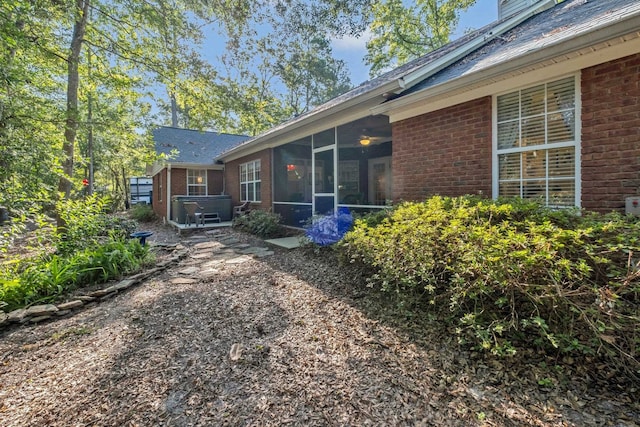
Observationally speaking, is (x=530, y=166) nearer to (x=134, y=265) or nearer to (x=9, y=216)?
(x=134, y=265)

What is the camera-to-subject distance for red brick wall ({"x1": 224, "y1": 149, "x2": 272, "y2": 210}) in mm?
10109

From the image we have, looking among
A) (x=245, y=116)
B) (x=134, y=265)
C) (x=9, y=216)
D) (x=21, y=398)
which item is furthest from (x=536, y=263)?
(x=245, y=116)

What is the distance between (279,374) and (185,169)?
528 inches

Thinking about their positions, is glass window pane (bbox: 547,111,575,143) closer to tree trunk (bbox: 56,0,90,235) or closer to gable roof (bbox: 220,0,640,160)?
gable roof (bbox: 220,0,640,160)

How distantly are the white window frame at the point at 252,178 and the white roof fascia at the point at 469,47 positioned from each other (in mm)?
6897

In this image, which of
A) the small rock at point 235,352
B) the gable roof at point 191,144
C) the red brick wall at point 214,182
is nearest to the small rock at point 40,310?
the small rock at point 235,352

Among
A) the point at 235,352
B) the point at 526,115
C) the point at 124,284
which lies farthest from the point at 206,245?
the point at 526,115

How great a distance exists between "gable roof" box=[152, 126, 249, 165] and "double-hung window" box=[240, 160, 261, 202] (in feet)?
8.61

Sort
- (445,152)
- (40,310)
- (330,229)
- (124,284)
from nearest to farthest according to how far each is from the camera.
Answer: (40,310)
(124,284)
(445,152)
(330,229)

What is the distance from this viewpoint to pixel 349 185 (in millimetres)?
8273

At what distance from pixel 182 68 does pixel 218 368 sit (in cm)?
897

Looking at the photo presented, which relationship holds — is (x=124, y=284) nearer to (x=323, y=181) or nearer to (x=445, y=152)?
(x=323, y=181)

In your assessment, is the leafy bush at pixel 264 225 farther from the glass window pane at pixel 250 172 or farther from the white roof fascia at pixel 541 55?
the white roof fascia at pixel 541 55

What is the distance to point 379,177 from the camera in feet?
31.7
